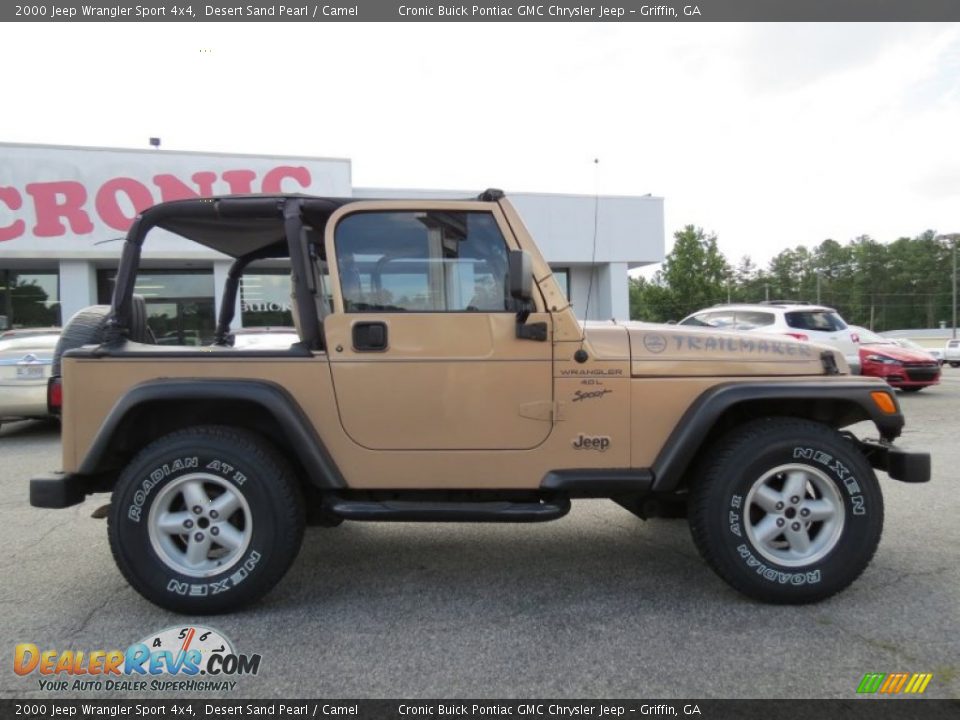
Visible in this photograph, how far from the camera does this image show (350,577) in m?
3.46

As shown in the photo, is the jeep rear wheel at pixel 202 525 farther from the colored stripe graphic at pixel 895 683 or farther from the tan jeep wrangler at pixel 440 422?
the colored stripe graphic at pixel 895 683

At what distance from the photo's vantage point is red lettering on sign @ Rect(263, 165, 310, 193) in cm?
1507

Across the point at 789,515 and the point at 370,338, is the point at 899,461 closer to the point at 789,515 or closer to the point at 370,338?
the point at 789,515

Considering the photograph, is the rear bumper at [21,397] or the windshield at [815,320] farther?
the windshield at [815,320]

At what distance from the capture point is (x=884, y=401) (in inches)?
123

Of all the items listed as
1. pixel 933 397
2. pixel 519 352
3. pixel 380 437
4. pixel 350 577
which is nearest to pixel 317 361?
pixel 380 437

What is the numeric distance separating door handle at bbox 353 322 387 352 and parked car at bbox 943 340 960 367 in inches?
1091

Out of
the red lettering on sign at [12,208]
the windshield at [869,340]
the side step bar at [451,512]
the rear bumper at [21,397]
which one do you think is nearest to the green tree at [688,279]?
the windshield at [869,340]

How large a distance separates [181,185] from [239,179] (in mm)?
1348

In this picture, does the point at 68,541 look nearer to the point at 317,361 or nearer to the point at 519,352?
the point at 317,361

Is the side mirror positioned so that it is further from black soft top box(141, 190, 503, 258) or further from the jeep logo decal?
the jeep logo decal

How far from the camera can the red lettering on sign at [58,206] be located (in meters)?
14.1

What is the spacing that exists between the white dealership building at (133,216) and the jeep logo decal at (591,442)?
34.9 ft
